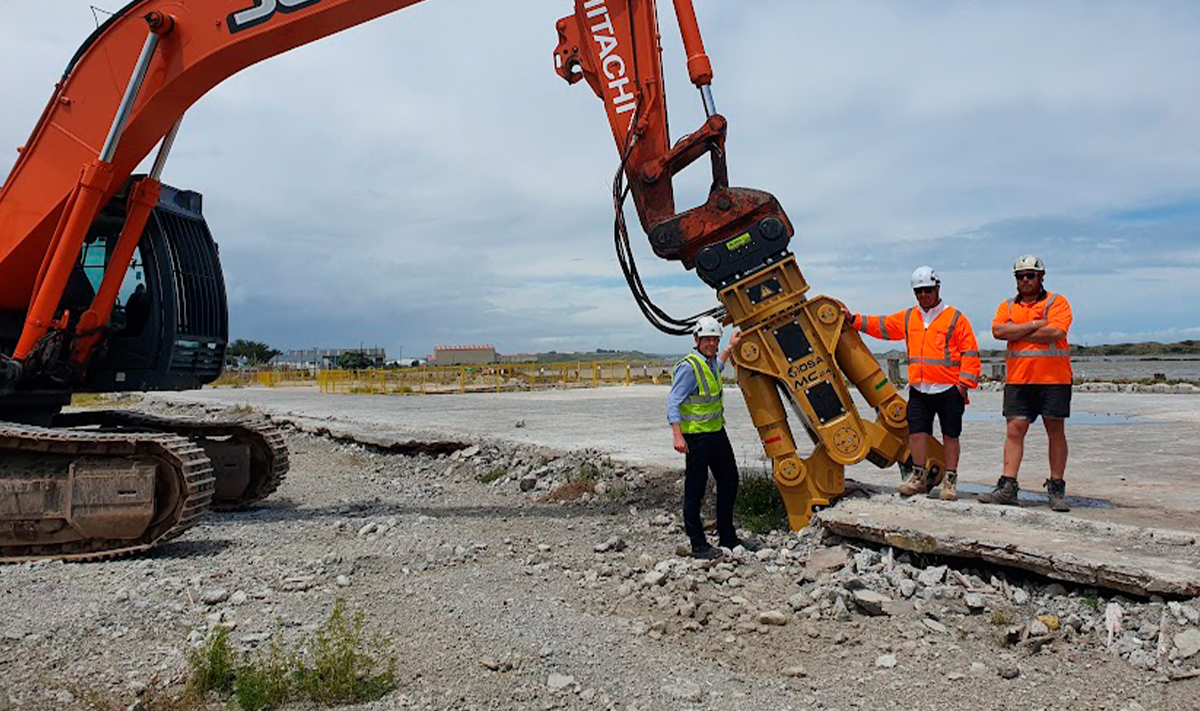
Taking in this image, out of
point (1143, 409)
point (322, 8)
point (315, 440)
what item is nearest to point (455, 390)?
point (315, 440)

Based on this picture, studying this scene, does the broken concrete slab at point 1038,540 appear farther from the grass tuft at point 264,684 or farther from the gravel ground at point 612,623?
the grass tuft at point 264,684

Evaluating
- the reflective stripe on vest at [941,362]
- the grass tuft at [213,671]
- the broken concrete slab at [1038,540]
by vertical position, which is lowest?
the grass tuft at [213,671]

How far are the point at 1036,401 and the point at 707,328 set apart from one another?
245 cm

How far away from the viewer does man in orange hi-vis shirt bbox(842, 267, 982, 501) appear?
6582 millimetres

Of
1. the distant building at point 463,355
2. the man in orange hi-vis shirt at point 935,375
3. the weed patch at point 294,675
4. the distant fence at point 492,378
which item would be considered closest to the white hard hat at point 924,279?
the man in orange hi-vis shirt at point 935,375

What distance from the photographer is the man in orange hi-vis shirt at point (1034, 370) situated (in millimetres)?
6305

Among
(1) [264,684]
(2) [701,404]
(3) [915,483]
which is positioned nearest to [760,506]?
(3) [915,483]

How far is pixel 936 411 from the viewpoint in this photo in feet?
21.9

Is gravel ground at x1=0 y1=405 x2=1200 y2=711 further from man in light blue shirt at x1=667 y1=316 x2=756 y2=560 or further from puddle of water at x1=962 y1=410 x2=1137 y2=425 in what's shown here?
puddle of water at x1=962 y1=410 x2=1137 y2=425

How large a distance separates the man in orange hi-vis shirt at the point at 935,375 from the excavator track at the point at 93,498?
5.41 m

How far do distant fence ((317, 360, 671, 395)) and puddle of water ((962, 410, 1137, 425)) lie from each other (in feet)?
56.5

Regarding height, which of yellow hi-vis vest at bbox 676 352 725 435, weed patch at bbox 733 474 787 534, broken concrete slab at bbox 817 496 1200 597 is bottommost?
weed patch at bbox 733 474 787 534

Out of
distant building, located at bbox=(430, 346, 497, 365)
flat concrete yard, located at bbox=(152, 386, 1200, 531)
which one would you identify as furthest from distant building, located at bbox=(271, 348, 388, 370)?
flat concrete yard, located at bbox=(152, 386, 1200, 531)

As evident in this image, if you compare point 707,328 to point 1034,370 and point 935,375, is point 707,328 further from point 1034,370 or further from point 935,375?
point 1034,370
